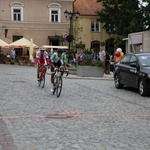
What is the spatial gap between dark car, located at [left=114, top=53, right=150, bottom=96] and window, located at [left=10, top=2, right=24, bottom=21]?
116 ft

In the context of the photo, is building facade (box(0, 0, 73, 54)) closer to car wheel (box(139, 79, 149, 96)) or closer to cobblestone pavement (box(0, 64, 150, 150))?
car wheel (box(139, 79, 149, 96))

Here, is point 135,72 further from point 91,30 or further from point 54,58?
point 91,30

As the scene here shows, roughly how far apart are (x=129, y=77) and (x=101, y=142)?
878cm

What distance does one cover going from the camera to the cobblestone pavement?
253 inches

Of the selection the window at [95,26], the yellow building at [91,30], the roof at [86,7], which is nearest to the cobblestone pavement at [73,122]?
the yellow building at [91,30]

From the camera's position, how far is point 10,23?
49.8 m

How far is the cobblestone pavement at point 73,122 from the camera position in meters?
6.43

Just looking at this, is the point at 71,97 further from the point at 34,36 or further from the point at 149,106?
the point at 34,36

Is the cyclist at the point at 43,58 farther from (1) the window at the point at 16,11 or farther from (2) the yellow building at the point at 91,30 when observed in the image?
(2) the yellow building at the point at 91,30

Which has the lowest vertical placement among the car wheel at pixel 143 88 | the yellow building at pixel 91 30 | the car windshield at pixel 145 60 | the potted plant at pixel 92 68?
the car wheel at pixel 143 88

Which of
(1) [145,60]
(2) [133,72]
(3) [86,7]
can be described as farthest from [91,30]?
(2) [133,72]

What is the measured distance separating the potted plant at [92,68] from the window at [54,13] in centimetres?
2911

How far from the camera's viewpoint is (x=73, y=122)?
836 centimetres

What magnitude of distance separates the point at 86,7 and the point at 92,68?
3504 cm
